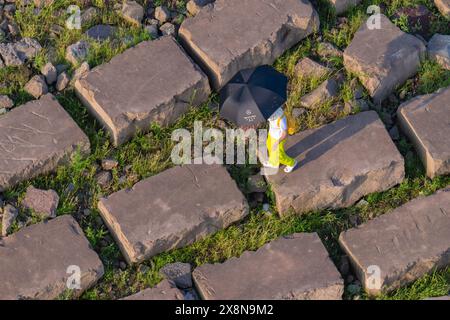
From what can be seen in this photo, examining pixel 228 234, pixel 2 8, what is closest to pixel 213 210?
pixel 228 234

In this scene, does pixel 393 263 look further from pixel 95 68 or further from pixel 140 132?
pixel 95 68

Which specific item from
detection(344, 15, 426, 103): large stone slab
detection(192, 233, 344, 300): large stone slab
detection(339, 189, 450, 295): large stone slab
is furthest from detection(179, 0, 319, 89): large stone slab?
detection(339, 189, 450, 295): large stone slab

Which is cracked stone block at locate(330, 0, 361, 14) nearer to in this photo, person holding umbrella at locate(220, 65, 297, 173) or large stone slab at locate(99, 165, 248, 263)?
person holding umbrella at locate(220, 65, 297, 173)

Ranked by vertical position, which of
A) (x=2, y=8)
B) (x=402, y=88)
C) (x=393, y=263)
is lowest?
(x=393, y=263)

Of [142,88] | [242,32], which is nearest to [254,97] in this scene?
[142,88]

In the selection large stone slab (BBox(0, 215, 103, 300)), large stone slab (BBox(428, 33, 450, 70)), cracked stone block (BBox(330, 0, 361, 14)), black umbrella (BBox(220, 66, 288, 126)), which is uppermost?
black umbrella (BBox(220, 66, 288, 126))
